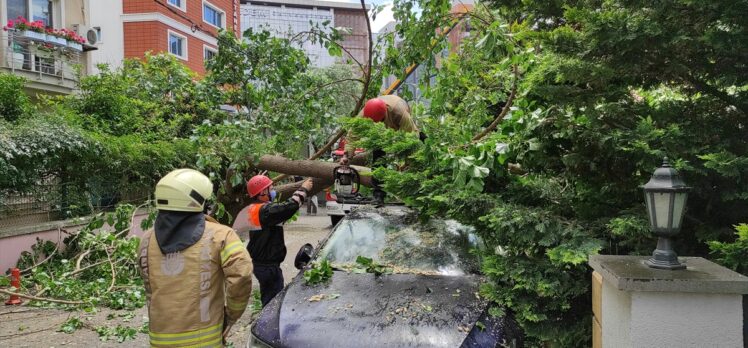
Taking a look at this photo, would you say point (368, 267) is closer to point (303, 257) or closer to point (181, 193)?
point (303, 257)

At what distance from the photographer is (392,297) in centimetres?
352

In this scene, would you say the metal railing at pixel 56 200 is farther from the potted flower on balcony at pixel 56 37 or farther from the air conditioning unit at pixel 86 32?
the air conditioning unit at pixel 86 32

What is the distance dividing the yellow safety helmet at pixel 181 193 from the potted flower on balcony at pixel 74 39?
1385 cm

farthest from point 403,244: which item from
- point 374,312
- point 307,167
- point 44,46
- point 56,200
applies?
point 44,46

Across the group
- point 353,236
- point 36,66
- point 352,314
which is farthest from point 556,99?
point 36,66

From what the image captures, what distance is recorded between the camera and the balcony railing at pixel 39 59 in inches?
513

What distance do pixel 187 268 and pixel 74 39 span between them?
14302 millimetres

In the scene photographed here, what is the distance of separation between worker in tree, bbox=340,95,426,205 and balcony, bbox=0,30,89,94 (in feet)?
34.8

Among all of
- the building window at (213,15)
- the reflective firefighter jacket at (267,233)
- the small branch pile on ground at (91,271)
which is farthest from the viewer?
the building window at (213,15)

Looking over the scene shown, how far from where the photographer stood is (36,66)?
1380cm

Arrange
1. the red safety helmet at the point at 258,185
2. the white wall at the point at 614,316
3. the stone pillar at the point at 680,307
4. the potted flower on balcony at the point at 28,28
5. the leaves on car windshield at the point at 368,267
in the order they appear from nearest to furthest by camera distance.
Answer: the stone pillar at the point at 680,307
the white wall at the point at 614,316
the leaves on car windshield at the point at 368,267
the red safety helmet at the point at 258,185
the potted flower on balcony at the point at 28,28

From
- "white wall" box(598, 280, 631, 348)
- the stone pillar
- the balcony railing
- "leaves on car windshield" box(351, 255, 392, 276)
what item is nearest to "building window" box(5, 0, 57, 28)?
the balcony railing

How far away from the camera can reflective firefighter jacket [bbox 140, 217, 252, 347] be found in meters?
2.88

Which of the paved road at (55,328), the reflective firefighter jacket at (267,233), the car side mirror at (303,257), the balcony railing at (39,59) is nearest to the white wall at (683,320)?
the car side mirror at (303,257)
